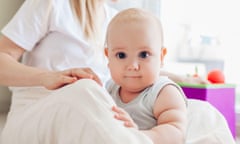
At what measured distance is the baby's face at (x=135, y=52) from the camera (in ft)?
3.02

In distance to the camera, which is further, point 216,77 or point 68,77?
point 216,77

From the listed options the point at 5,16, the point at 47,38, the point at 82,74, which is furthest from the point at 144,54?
the point at 5,16

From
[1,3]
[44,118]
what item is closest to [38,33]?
[44,118]

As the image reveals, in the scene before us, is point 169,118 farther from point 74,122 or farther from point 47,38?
point 47,38

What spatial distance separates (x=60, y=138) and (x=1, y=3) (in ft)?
3.84

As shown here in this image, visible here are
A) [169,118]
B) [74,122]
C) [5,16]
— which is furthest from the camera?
[5,16]

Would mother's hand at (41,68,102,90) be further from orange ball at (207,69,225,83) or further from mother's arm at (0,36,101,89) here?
orange ball at (207,69,225,83)

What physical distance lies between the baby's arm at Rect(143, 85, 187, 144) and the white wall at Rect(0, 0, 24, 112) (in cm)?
106

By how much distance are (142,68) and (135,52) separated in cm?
4

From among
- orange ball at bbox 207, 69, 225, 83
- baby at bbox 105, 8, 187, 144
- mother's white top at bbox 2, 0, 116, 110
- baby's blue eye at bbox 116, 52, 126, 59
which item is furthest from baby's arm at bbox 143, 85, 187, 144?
orange ball at bbox 207, 69, 225, 83

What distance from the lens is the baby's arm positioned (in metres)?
0.81

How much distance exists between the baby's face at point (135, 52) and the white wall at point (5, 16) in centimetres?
96

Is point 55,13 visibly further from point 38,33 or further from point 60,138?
point 60,138

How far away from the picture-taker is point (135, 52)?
92 cm
